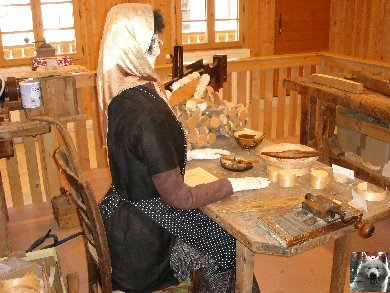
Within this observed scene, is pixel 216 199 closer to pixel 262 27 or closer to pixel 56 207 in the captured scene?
pixel 56 207

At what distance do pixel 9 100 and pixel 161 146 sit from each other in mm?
1809

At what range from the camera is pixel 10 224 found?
3.86 meters

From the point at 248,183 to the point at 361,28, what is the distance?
297 inches

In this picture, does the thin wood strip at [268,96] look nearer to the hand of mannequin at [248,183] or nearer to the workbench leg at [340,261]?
the workbench leg at [340,261]

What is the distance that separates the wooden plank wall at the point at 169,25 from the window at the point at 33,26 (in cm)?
16

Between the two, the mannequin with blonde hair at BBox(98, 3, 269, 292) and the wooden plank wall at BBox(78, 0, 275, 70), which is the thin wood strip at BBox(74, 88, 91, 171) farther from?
the wooden plank wall at BBox(78, 0, 275, 70)

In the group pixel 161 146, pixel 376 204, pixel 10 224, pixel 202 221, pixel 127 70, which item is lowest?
pixel 10 224

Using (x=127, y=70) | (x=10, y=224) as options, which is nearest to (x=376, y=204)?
(x=127, y=70)

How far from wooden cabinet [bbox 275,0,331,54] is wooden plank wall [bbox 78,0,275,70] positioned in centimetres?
17

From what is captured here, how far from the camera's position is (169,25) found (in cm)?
742

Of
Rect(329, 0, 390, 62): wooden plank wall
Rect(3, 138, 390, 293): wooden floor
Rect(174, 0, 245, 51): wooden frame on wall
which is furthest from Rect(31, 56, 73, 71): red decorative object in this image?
Rect(329, 0, 390, 62): wooden plank wall

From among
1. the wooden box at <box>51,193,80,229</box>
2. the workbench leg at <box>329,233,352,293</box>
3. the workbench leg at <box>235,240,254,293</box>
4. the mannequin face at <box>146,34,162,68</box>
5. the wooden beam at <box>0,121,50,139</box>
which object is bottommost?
the wooden box at <box>51,193,80,229</box>

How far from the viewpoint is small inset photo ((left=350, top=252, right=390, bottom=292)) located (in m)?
2.64

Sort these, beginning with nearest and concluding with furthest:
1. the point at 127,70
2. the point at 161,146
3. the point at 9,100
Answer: the point at 161,146, the point at 127,70, the point at 9,100
